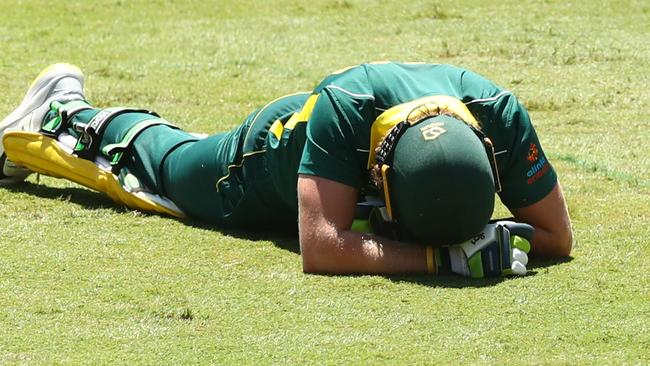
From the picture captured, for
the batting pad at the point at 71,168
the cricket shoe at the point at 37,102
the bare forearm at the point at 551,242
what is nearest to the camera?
A: the bare forearm at the point at 551,242

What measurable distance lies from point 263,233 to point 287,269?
1.99ft

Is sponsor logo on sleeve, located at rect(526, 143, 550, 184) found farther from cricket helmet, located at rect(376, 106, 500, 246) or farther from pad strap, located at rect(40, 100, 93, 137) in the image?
pad strap, located at rect(40, 100, 93, 137)

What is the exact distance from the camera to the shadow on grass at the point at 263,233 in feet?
14.0

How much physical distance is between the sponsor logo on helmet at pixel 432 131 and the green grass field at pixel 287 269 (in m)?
0.51

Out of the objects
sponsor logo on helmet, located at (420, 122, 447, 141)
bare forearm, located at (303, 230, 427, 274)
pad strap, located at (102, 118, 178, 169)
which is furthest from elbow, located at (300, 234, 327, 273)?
pad strap, located at (102, 118, 178, 169)

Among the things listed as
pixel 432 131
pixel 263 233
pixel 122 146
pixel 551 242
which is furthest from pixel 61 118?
pixel 551 242

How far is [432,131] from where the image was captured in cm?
405

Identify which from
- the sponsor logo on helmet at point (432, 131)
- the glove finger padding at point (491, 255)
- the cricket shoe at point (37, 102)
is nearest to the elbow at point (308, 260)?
the glove finger padding at point (491, 255)

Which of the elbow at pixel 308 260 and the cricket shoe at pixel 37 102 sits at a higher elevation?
the cricket shoe at pixel 37 102

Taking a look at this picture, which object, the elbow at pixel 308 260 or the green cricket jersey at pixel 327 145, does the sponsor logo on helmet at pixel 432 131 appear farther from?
the elbow at pixel 308 260

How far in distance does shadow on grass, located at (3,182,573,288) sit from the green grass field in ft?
0.04

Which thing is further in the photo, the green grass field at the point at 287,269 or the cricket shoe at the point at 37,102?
the cricket shoe at the point at 37,102

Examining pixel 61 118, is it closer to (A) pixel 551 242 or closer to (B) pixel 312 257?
(B) pixel 312 257

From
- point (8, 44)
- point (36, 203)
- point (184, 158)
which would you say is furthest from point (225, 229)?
point (8, 44)
